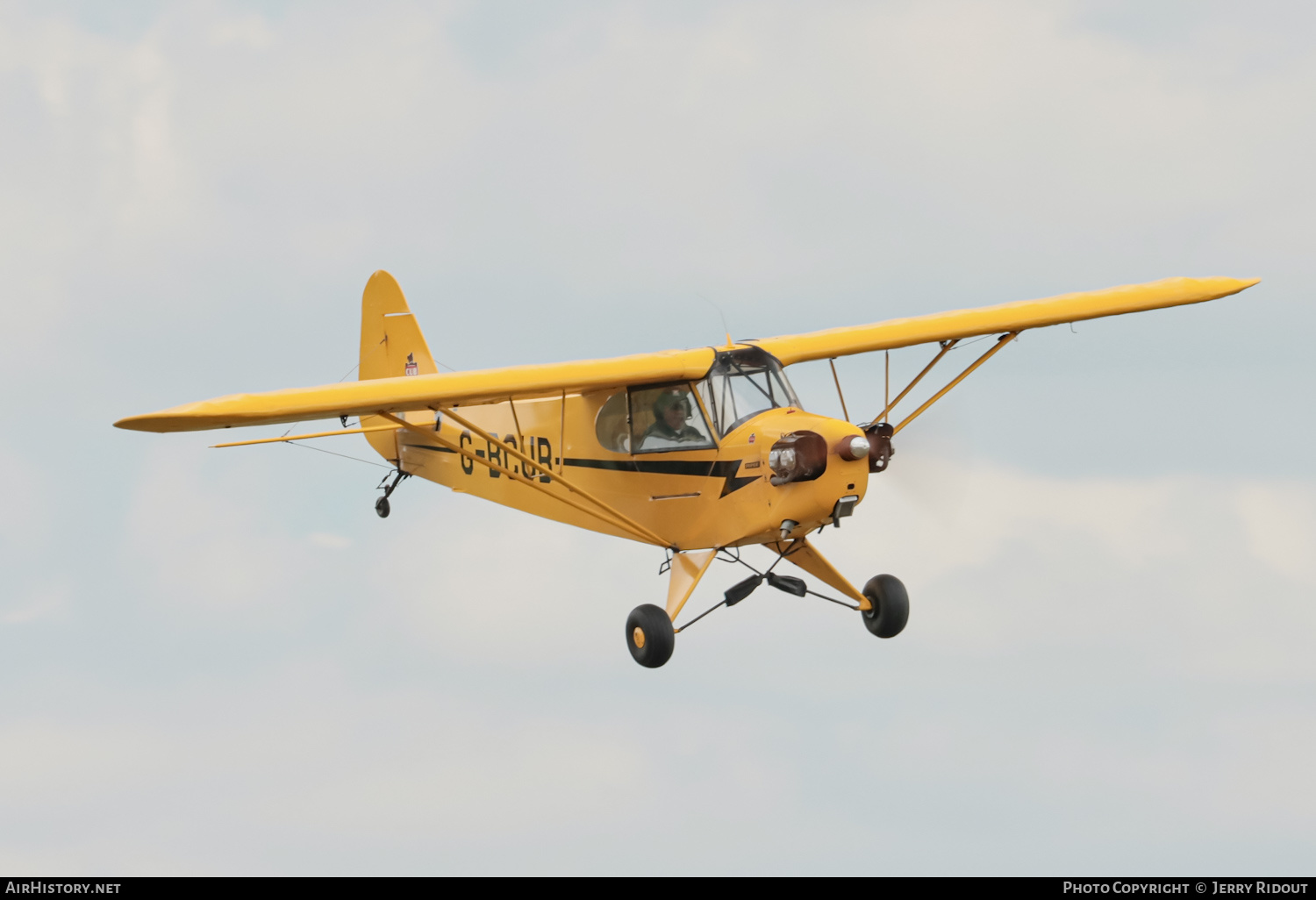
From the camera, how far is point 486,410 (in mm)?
15219

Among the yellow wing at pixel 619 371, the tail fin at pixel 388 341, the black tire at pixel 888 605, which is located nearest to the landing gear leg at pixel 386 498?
the tail fin at pixel 388 341

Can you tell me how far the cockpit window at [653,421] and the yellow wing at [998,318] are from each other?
38.0 inches

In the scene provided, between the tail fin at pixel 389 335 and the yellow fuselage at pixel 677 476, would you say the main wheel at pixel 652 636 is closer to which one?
the yellow fuselage at pixel 677 476

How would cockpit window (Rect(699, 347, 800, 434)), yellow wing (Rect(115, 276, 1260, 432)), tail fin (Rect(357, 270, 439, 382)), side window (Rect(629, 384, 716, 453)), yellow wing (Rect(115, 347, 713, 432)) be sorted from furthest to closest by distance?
1. tail fin (Rect(357, 270, 439, 382))
2. side window (Rect(629, 384, 716, 453))
3. cockpit window (Rect(699, 347, 800, 434))
4. yellow wing (Rect(115, 276, 1260, 432))
5. yellow wing (Rect(115, 347, 713, 432))

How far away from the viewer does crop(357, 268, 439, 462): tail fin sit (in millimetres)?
16328

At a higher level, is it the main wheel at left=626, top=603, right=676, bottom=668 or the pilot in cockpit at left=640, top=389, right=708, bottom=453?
the pilot in cockpit at left=640, top=389, right=708, bottom=453

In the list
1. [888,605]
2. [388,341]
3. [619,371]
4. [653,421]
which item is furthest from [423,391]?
[388,341]

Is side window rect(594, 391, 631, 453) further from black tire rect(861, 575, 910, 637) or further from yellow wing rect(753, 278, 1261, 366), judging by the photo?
black tire rect(861, 575, 910, 637)

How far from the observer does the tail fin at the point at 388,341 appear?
1633cm

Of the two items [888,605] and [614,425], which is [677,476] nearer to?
[614,425]

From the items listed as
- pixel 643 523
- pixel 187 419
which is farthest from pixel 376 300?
pixel 187 419

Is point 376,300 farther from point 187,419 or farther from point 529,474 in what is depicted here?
point 187,419

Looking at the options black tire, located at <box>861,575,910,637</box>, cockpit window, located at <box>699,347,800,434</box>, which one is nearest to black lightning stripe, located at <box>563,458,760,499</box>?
cockpit window, located at <box>699,347,800,434</box>

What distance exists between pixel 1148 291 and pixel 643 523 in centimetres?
559
